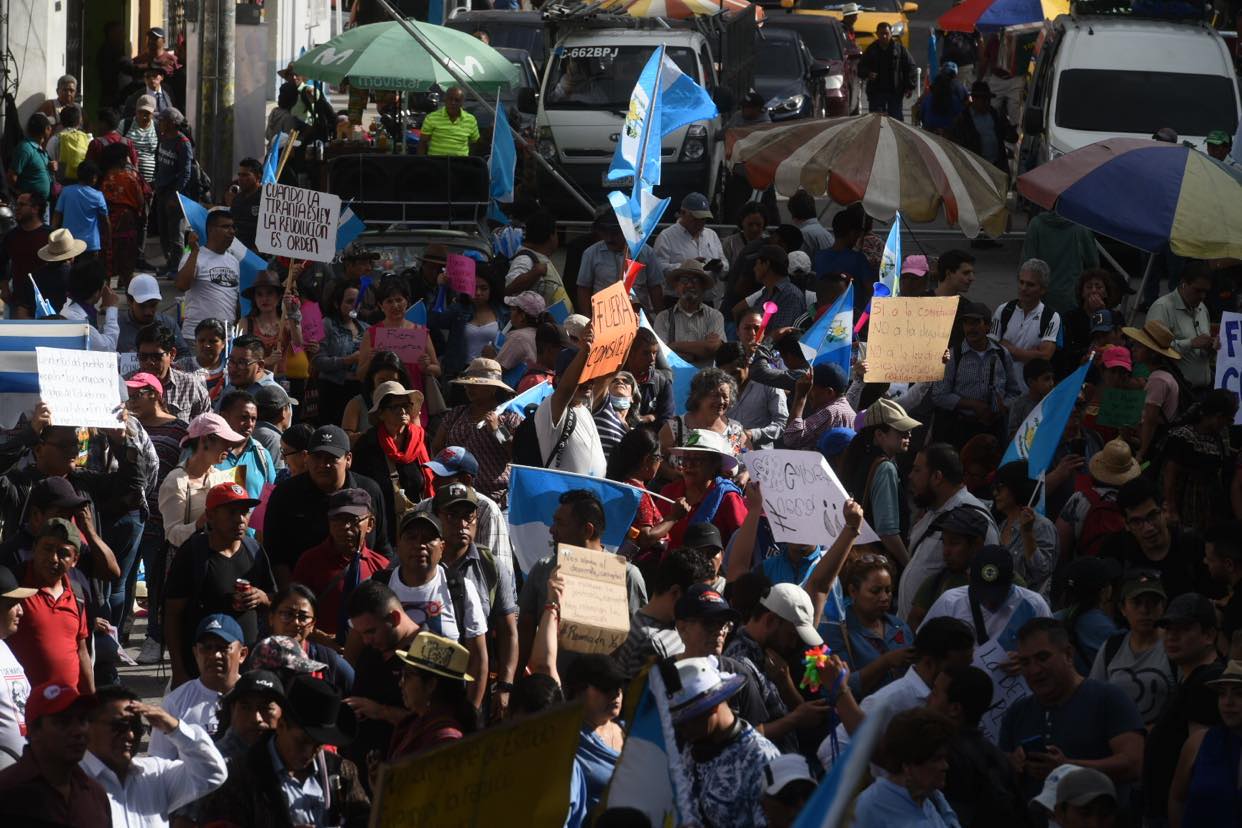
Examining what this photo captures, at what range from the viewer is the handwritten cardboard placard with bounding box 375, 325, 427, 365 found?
1112cm

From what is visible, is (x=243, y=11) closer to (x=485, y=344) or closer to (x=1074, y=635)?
(x=485, y=344)

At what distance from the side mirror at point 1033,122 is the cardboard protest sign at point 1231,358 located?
9.27 meters

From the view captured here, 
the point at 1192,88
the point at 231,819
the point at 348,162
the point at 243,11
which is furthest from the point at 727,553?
the point at 243,11

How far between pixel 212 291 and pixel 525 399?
338cm

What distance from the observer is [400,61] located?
1962cm

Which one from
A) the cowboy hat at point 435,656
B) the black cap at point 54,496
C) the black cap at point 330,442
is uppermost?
the cowboy hat at point 435,656

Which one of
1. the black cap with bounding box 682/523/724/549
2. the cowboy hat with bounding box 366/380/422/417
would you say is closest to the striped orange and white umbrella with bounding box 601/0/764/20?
the cowboy hat with bounding box 366/380/422/417

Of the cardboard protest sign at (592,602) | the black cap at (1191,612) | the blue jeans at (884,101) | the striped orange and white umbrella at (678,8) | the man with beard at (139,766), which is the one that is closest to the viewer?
the man with beard at (139,766)

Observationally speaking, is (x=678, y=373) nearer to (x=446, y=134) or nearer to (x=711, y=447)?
(x=711, y=447)

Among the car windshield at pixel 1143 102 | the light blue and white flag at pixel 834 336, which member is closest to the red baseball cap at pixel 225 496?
the light blue and white flag at pixel 834 336

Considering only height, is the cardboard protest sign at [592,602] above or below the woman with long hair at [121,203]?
above

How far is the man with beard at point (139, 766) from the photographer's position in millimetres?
5828

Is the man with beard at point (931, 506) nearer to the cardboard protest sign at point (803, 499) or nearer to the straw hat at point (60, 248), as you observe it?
the cardboard protest sign at point (803, 499)

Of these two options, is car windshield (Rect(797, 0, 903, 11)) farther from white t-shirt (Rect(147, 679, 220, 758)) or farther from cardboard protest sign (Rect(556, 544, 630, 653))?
white t-shirt (Rect(147, 679, 220, 758))
